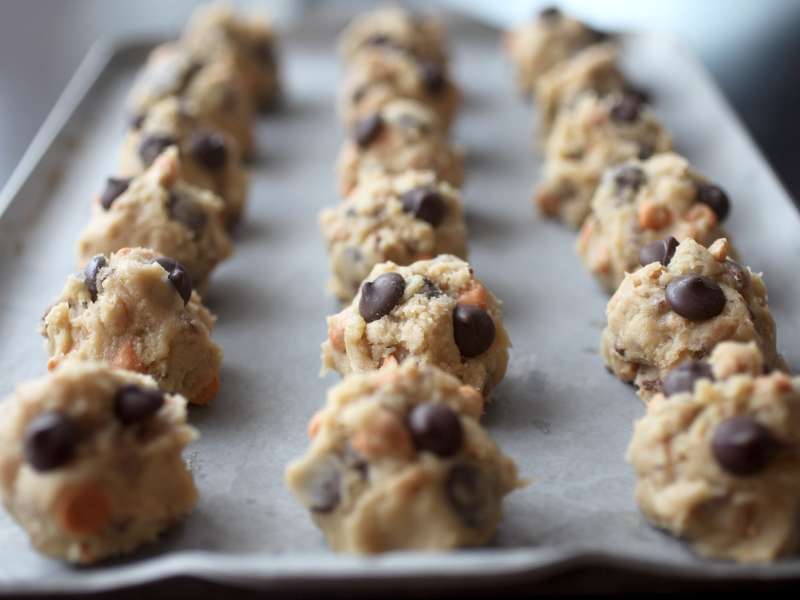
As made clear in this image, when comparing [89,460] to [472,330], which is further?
[472,330]

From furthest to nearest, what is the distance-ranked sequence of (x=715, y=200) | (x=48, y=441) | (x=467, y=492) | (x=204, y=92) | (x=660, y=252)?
(x=204, y=92), (x=715, y=200), (x=660, y=252), (x=467, y=492), (x=48, y=441)

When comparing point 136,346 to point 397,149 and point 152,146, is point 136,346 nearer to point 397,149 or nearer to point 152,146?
point 152,146

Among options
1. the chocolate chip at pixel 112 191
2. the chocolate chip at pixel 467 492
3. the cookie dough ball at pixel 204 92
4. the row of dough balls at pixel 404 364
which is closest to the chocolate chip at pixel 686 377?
the row of dough balls at pixel 404 364

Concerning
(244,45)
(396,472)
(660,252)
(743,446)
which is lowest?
(244,45)

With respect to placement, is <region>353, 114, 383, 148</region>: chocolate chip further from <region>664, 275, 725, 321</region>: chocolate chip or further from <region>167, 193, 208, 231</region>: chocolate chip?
<region>664, 275, 725, 321</region>: chocolate chip

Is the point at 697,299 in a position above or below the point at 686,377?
above

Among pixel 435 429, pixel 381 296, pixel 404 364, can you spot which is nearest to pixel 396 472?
pixel 435 429
